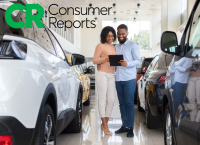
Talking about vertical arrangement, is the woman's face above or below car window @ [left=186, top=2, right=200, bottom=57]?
above

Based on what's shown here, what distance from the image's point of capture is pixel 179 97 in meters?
1.75

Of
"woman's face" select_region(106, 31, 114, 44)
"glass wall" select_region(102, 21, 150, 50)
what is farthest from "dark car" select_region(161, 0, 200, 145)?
"glass wall" select_region(102, 21, 150, 50)

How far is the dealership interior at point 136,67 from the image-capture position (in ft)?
10.8

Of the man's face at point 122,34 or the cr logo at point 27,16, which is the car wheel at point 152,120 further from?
the cr logo at point 27,16

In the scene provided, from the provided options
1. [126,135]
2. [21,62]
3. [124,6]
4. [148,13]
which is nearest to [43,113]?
[21,62]

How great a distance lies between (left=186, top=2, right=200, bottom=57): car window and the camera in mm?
1546

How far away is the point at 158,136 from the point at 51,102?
2.21 meters

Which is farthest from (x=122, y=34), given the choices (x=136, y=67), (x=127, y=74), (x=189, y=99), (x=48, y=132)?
(x=136, y=67)

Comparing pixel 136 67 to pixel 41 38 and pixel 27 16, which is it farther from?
pixel 27 16

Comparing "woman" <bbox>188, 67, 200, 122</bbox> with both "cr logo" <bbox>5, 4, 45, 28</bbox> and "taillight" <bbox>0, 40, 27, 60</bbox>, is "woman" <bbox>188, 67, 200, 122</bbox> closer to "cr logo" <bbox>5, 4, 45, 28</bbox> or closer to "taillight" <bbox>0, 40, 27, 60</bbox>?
"taillight" <bbox>0, 40, 27, 60</bbox>

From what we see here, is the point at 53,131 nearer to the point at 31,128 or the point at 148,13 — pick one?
the point at 31,128

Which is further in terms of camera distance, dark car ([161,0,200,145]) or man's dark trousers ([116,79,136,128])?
man's dark trousers ([116,79,136,128])

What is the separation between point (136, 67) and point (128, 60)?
331 inches

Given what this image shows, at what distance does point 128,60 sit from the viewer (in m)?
3.62
